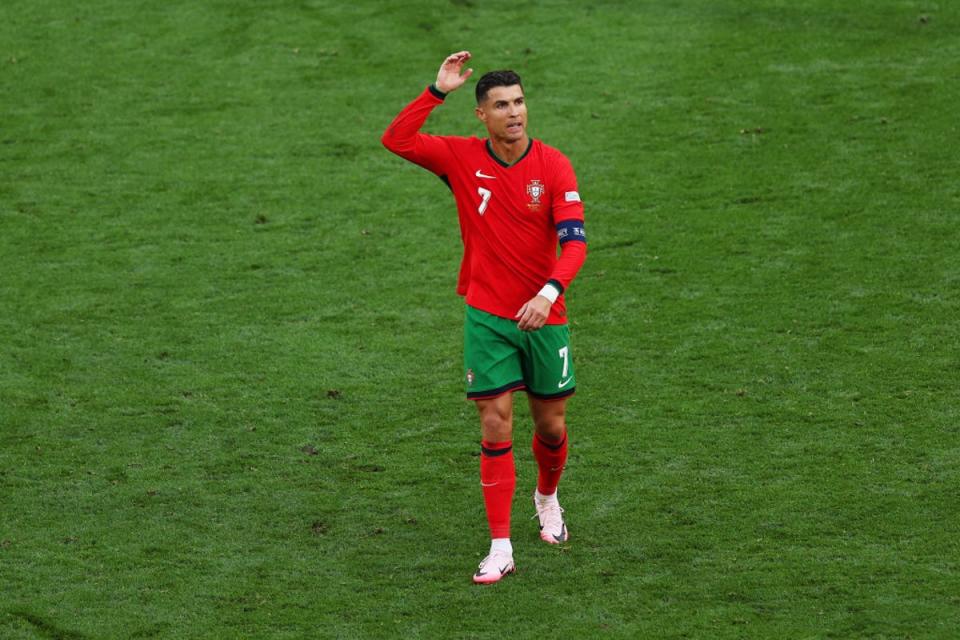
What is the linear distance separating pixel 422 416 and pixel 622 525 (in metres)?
1.77

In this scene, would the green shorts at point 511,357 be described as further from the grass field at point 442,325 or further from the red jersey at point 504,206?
the grass field at point 442,325

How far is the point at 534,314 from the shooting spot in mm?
5785

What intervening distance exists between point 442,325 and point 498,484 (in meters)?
3.15

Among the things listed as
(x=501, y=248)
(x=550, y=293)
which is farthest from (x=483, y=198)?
(x=550, y=293)

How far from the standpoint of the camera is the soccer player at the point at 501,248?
6.21m

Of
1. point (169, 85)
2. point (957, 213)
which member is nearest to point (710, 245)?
point (957, 213)

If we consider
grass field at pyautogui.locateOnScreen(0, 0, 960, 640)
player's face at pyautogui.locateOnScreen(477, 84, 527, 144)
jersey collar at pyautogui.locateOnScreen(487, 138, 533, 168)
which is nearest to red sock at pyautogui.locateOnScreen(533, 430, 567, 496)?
grass field at pyautogui.locateOnScreen(0, 0, 960, 640)

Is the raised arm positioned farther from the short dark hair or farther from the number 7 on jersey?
the number 7 on jersey

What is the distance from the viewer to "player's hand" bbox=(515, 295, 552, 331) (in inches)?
228

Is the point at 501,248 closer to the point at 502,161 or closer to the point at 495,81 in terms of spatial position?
the point at 502,161

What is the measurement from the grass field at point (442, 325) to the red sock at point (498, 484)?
25 centimetres

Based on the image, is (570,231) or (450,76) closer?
(570,231)

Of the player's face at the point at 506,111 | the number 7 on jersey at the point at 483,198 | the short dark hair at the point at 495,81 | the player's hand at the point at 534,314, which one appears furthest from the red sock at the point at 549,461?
the short dark hair at the point at 495,81

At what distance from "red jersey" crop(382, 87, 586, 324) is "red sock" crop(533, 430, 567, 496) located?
2.06 feet
